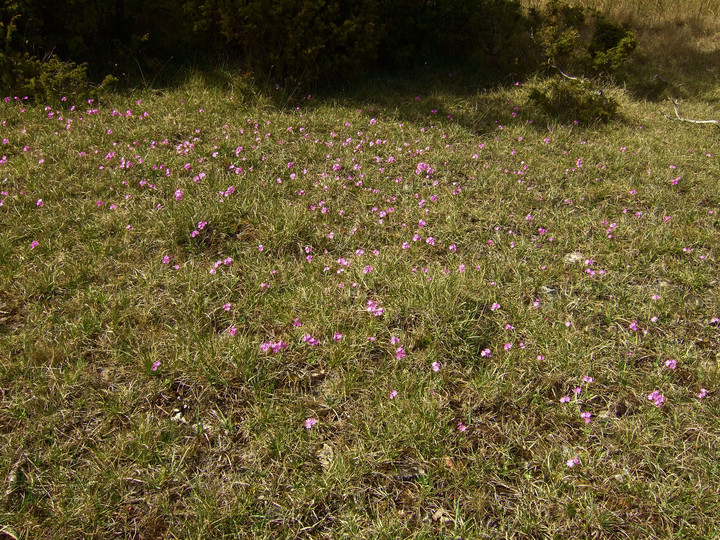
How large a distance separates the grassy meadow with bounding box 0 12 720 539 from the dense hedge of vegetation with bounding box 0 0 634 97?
4.56 ft

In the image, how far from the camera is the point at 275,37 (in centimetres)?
577

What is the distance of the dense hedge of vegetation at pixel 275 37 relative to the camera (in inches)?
216

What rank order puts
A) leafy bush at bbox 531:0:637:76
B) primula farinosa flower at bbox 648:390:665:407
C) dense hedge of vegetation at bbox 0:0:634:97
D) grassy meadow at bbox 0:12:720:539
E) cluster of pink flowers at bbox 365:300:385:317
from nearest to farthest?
1. grassy meadow at bbox 0:12:720:539
2. primula farinosa flower at bbox 648:390:665:407
3. cluster of pink flowers at bbox 365:300:385:317
4. dense hedge of vegetation at bbox 0:0:634:97
5. leafy bush at bbox 531:0:637:76

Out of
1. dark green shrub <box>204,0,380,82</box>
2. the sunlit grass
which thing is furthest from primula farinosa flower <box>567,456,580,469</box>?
dark green shrub <box>204,0,380,82</box>

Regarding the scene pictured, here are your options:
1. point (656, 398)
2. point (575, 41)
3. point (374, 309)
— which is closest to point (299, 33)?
point (575, 41)

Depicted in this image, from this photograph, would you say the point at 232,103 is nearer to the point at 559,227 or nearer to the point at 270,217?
the point at 270,217

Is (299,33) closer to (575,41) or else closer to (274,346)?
(575,41)

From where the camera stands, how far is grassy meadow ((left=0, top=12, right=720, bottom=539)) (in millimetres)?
2076

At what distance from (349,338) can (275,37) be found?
4341 mm

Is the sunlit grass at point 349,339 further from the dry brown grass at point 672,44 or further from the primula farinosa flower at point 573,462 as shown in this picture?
the dry brown grass at point 672,44

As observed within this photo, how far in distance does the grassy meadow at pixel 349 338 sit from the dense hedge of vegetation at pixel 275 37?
1.39 metres

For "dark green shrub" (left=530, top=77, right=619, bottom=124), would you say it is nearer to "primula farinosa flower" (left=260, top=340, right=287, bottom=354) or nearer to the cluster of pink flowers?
the cluster of pink flowers

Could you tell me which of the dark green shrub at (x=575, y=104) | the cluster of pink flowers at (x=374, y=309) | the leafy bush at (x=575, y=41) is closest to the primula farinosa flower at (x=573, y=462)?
the cluster of pink flowers at (x=374, y=309)

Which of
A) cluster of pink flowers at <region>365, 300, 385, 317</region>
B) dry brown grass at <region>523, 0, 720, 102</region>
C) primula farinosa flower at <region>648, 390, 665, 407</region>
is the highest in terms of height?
dry brown grass at <region>523, 0, 720, 102</region>
